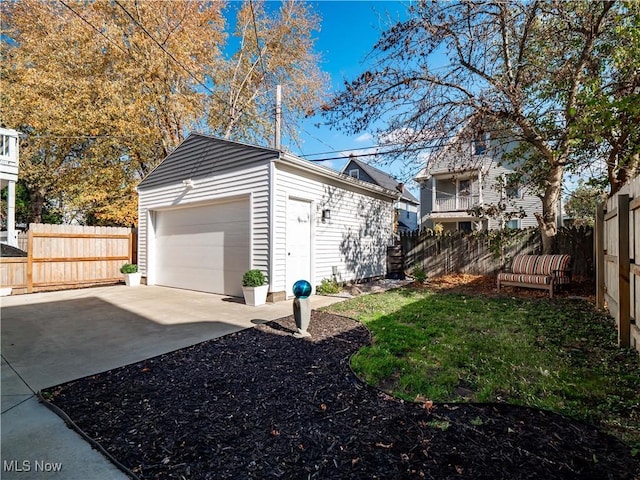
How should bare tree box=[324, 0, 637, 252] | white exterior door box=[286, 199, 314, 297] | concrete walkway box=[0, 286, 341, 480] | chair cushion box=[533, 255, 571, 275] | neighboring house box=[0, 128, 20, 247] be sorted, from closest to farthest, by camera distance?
concrete walkway box=[0, 286, 341, 480] < bare tree box=[324, 0, 637, 252] < white exterior door box=[286, 199, 314, 297] < chair cushion box=[533, 255, 571, 275] < neighboring house box=[0, 128, 20, 247]

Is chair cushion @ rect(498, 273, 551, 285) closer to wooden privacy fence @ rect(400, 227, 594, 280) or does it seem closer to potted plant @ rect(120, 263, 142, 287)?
wooden privacy fence @ rect(400, 227, 594, 280)

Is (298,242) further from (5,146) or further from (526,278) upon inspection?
(5,146)

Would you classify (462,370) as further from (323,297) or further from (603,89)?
(603,89)

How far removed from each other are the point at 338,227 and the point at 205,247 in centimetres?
330

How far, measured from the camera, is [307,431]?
2.06 m

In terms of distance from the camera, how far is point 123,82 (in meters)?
11.3

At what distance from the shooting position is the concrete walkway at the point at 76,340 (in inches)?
71.6

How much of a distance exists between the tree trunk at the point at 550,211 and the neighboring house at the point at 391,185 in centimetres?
1154

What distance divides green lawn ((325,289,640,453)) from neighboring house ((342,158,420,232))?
579 inches

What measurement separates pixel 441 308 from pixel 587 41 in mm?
5653

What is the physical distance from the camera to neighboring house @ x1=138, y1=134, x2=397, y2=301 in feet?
20.4

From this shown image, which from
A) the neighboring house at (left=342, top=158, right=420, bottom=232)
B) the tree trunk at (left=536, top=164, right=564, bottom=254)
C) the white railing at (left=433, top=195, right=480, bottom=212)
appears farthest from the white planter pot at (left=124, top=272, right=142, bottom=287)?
the neighboring house at (left=342, top=158, right=420, bottom=232)

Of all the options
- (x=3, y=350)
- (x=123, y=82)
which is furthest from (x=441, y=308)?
(x=123, y=82)

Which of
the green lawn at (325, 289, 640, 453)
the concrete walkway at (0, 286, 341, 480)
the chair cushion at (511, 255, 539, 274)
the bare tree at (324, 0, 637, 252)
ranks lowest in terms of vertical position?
the concrete walkway at (0, 286, 341, 480)
